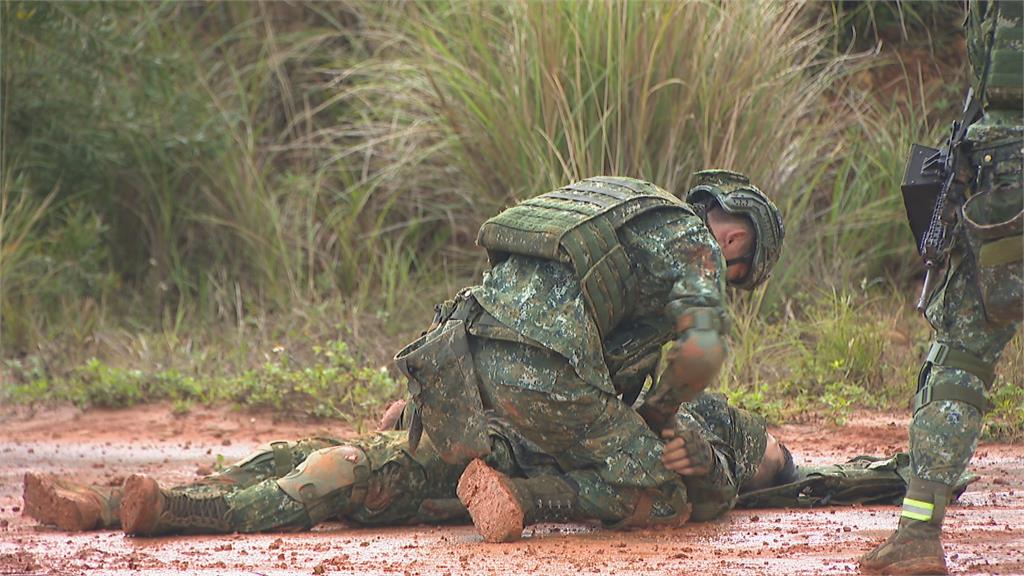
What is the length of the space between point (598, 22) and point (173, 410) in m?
2.77

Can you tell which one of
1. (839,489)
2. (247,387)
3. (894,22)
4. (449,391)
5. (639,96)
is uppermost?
(894,22)

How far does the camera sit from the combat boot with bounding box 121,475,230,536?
404 centimetres

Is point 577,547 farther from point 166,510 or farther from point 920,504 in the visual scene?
point 166,510

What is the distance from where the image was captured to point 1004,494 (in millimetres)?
4598

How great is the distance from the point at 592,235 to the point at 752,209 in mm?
515

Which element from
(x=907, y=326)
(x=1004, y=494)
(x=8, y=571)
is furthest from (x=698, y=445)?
(x=907, y=326)

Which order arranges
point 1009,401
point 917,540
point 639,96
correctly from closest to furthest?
1. point 917,540
2. point 1009,401
3. point 639,96

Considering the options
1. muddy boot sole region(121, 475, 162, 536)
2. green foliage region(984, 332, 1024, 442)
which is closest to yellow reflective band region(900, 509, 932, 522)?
muddy boot sole region(121, 475, 162, 536)

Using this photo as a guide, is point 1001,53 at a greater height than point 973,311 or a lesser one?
greater

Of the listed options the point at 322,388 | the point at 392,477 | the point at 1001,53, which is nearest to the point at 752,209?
the point at 1001,53

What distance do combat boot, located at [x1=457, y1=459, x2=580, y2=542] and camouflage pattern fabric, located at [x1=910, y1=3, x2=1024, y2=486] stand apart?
106cm

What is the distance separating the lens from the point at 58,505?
4316mm

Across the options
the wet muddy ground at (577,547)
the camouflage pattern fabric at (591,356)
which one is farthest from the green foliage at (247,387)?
the camouflage pattern fabric at (591,356)

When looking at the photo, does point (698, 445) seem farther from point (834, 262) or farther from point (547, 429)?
point (834, 262)
